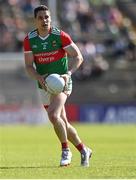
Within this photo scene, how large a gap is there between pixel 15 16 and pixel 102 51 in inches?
161

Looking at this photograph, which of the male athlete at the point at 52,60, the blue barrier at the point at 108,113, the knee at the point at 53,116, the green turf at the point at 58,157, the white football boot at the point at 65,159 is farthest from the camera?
the blue barrier at the point at 108,113

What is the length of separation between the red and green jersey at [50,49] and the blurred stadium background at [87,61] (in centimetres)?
1901

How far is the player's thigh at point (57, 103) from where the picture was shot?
41.6 ft

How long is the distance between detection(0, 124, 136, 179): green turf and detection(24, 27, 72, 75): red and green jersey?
1.59 meters

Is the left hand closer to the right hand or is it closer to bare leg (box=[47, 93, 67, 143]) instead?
bare leg (box=[47, 93, 67, 143])

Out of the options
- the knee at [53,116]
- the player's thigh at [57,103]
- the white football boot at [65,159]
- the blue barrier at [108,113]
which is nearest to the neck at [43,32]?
the player's thigh at [57,103]

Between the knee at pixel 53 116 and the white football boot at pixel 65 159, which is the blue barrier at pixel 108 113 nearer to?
the white football boot at pixel 65 159

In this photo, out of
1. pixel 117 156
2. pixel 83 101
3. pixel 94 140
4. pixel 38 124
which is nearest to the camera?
pixel 117 156

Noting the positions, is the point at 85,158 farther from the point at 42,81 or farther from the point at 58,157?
the point at 58,157

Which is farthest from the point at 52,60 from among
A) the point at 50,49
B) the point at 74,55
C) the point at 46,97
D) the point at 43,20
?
the point at 43,20

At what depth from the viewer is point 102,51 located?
3547cm

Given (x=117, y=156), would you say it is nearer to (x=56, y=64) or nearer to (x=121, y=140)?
(x=56, y=64)

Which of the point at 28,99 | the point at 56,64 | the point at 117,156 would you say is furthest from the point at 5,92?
the point at 56,64

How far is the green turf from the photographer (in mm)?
11602
